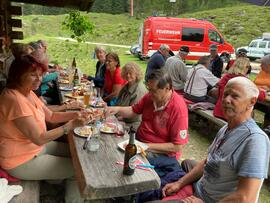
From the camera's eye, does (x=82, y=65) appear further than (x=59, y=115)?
Yes

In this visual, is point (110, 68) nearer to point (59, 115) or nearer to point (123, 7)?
point (59, 115)

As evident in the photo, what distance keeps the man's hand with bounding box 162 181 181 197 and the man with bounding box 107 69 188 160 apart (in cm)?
36

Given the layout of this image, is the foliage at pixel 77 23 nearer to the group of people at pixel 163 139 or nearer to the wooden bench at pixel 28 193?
the group of people at pixel 163 139

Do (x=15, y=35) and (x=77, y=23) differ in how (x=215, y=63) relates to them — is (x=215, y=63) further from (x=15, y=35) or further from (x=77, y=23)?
(x=15, y=35)

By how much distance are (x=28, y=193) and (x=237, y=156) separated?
1.60 metres

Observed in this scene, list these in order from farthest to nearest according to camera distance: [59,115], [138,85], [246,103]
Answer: [138,85] → [59,115] → [246,103]

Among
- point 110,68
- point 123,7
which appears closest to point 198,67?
point 110,68

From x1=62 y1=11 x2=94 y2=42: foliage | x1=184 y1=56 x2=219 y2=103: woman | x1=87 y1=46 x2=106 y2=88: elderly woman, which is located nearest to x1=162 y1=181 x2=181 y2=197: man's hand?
x1=184 y1=56 x2=219 y2=103: woman

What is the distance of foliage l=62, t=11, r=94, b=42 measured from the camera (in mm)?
8891

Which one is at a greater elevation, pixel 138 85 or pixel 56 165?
pixel 138 85

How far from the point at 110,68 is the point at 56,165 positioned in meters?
2.74

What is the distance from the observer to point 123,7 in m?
56.4

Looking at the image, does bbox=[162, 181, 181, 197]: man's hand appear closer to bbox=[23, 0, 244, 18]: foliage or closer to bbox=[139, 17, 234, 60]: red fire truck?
bbox=[139, 17, 234, 60]: red fire truck

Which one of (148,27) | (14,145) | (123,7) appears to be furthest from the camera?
(123,7)
